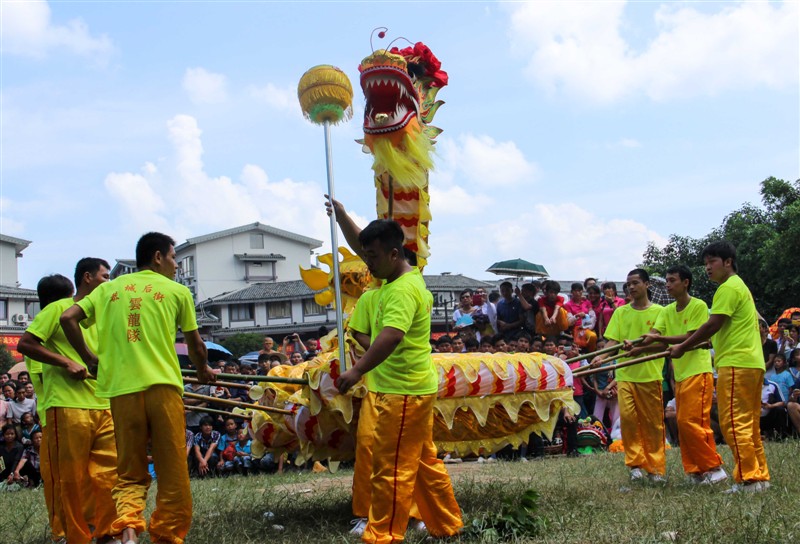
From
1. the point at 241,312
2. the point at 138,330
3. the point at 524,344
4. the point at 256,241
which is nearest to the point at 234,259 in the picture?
the point at 256,241

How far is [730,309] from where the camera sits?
5.25m

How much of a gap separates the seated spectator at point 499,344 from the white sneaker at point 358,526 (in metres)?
4.21

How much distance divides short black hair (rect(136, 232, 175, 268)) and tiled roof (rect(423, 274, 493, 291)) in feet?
104

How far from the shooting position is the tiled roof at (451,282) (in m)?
37.1

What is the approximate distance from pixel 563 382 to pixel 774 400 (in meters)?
4.88

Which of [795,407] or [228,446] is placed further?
[228,446]

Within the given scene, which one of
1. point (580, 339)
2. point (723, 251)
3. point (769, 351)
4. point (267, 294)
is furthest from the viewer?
point (267, 294)

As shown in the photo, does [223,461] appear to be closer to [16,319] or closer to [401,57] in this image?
[401,57]

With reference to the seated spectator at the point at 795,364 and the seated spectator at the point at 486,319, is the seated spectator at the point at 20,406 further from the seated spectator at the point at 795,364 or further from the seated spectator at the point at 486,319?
the seated spectator at the point at 795,364

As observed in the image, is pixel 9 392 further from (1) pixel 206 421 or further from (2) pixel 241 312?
(2) pixel 241 312

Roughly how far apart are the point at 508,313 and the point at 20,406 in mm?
5864

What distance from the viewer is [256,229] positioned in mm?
44188

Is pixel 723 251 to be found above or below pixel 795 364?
above

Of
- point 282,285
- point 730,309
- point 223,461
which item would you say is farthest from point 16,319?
point 730,309
